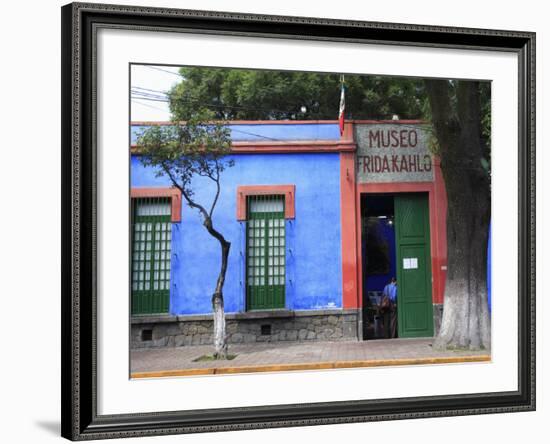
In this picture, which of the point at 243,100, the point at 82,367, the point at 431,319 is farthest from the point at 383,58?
the point at 82,367

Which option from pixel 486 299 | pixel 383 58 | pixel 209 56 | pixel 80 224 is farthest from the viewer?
pixel 486 299

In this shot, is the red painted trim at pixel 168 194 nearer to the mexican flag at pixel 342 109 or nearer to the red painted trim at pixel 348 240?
the red painted trim at pixel 348 240

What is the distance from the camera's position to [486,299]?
8641mm

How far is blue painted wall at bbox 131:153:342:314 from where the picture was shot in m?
7.97

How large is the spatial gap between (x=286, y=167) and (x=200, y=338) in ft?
5.73

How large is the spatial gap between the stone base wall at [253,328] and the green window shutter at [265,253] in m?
0.15

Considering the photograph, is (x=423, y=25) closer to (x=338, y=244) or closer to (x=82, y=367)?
(x=338, y=244)

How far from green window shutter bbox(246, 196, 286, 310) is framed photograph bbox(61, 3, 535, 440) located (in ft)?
0.07

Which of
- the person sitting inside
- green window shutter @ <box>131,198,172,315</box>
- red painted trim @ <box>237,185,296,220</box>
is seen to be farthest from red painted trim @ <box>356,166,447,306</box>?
green window shutter @ <box>131,198,172,315</box>

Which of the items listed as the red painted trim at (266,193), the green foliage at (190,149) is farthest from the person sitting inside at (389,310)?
the green foliage at (190,149)

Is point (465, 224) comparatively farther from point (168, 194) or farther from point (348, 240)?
point (168, 194)

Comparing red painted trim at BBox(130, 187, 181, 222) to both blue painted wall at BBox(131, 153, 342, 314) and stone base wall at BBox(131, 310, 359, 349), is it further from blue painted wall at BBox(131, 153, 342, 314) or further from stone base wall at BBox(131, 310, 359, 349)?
stone base wall at BBox(131, 310, 359, 349)

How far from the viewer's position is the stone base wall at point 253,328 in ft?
25.1

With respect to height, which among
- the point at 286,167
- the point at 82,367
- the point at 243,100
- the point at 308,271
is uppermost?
the point at 243,100
